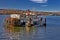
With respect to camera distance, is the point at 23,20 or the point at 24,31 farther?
the point at 23,20

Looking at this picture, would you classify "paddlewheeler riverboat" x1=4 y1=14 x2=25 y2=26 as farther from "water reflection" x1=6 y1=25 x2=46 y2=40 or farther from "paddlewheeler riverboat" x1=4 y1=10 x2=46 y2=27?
"water reflection" x1=6 y1=25 x2=46 y2=40

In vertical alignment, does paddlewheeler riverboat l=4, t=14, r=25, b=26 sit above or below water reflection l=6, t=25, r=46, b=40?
above

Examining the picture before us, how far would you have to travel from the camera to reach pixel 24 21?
244 inches

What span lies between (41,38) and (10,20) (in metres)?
1.41

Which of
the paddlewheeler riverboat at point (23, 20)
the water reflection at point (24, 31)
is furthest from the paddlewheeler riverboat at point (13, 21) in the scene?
the water reflection at point (24, 31)

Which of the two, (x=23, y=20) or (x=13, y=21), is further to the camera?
(x=23, y=20)

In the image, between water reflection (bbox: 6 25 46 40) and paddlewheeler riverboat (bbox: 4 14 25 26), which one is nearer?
water reflection (bbox: 6 25 46 40)

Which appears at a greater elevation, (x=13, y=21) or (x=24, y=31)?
(x=13, y=21)

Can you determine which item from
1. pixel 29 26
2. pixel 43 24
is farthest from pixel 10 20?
pixel 43 24

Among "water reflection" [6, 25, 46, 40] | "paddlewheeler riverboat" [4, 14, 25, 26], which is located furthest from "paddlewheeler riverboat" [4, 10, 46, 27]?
"water reflection" [6, 25, 46, 40]

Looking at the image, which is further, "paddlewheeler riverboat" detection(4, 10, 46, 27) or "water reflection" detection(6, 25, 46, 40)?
"paddlewheeler riverboat" detection(4, 10, 46, 27)

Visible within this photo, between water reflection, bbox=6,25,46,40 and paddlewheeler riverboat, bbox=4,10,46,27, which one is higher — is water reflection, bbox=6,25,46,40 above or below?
below

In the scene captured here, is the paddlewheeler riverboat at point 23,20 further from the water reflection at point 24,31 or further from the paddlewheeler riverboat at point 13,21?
the water reflection at point 24,31

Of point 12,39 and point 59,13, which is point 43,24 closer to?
point 59,13
